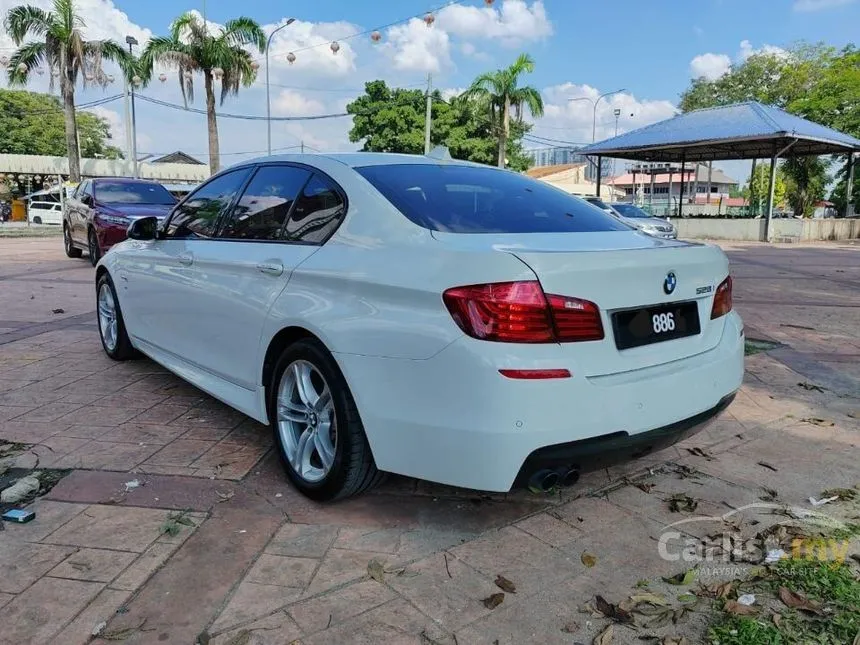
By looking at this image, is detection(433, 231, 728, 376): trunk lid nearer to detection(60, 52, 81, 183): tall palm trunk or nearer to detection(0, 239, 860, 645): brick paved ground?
detection(0, 239, 860, 645): brick paved ground

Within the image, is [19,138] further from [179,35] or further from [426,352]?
[426,352]

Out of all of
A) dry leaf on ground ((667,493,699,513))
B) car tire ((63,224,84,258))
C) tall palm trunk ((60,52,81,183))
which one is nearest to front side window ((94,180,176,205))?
car tire ((63,224,84,258))

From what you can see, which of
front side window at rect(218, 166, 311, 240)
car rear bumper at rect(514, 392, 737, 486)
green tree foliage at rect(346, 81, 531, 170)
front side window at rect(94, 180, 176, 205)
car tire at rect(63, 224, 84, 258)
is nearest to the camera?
car rear bumper at rect(514, 392, 737, 486)

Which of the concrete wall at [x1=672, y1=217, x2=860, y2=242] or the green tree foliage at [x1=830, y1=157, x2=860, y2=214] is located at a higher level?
the green tree foliage at [x1=830, y1=157, x2=860, y2=214]

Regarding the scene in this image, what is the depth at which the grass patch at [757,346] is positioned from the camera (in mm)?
6001

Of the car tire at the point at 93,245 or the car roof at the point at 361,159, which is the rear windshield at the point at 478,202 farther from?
the car tire at the point at 93,245

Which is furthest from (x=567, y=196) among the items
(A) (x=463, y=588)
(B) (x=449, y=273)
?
(A) (x=463, y=588)

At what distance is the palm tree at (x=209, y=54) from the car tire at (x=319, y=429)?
25.3m

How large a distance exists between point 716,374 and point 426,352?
4.19 ft

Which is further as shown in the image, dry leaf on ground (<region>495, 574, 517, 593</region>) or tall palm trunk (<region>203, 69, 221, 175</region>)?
tall palm trunk (<region>203, 69, 221, 175</region>)

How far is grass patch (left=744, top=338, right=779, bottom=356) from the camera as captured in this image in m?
6.00

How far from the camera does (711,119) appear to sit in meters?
26.6

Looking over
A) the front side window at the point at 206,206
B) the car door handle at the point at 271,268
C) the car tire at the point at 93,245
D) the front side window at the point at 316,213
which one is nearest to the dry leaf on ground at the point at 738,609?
the front side window at the point at 316,213

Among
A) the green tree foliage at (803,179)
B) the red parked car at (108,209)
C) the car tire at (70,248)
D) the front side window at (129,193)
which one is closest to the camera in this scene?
the red parked car at (108,209)
